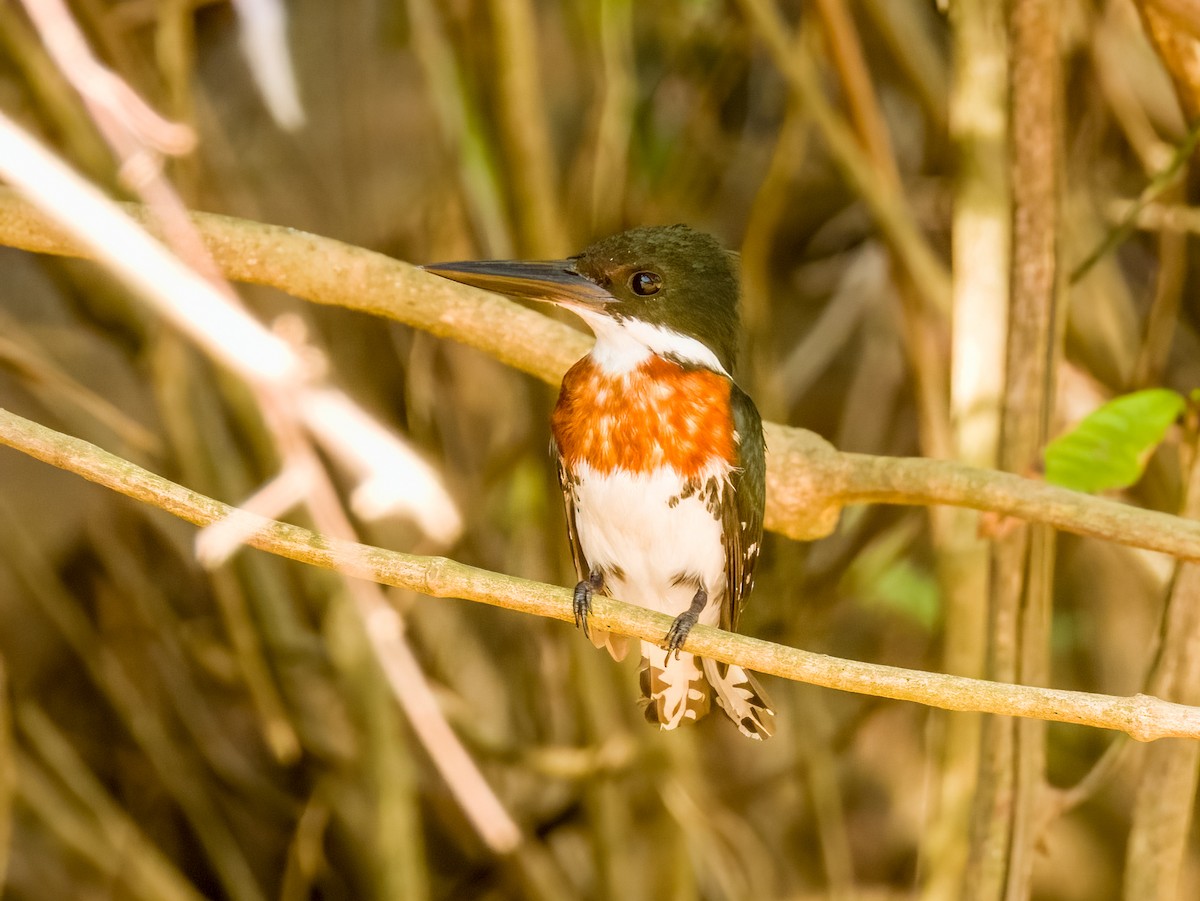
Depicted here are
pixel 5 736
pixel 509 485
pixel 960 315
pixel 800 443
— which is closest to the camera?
pixel 800 443

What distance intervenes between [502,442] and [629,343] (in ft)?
3.70

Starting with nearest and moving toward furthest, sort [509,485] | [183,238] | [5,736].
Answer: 1. [183,238]
2. [5,736]
3. [509,485]

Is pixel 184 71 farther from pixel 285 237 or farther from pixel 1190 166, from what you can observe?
pixel 1190 166

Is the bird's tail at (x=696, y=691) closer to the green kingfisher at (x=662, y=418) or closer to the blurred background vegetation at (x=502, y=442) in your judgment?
the green kingfisher at (x=662, y=418)

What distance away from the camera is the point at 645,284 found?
2088 mm

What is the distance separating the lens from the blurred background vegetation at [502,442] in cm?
278

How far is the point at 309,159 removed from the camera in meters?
3.40

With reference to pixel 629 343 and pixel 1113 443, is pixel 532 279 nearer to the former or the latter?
pixel 629 343

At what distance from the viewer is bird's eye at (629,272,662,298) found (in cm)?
209

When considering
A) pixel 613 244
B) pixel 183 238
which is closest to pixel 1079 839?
pixel 613 244

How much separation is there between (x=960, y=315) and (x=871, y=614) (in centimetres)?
198

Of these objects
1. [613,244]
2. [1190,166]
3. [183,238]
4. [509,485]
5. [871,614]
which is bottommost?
[183,238]

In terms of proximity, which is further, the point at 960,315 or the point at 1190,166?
the point at 1190,166

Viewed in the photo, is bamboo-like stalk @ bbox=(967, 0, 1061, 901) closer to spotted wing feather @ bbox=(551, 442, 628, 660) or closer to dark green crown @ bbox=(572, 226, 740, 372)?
dark green crown @ bbox=(572, 226, 740, 372)
